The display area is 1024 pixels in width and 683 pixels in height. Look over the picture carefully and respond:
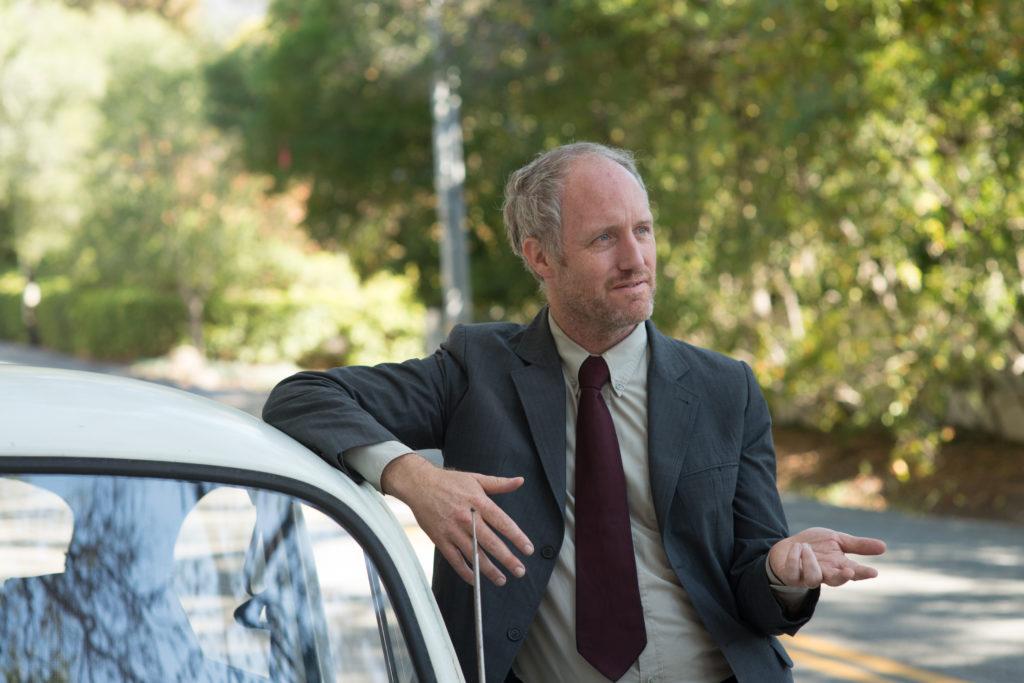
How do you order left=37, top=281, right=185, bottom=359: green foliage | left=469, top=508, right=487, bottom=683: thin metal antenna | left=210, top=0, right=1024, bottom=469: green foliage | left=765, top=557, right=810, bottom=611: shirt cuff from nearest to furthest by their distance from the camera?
left=469, top=508, right=487, bottom=683: thin metal antenna → left=765, top=557, right=810, bottom=611: shirt cuff → left=210, top=0, right=1024, bottom=469: green foliage → left=37, top=281, right=185, bottom=359: green foliage

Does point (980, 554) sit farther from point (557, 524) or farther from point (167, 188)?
point (167, 188)

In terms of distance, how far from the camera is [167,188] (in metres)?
29.2

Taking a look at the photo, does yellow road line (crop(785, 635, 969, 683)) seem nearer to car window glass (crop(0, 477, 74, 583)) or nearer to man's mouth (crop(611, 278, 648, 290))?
man's mouth (crop(611, 278, 648, 290))

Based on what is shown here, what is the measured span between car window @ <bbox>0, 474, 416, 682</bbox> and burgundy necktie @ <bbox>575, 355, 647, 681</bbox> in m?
0.68

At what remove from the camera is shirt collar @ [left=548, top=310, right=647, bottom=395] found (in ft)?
8.68

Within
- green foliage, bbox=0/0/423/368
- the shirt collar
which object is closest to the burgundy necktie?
the shirt collar

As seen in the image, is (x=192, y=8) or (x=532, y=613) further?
(x=192, y=8)

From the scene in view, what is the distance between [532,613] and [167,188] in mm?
28286

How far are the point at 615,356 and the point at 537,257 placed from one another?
0.27 meters

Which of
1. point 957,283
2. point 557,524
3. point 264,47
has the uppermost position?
point 264,47

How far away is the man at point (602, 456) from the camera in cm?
241

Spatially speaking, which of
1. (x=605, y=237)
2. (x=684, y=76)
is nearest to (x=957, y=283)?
(x=684, y=76)

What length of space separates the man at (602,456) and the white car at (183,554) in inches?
18.2

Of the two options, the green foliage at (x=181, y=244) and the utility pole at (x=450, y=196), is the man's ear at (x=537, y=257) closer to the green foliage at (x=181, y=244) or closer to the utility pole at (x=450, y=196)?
the utility pole at (x=450, y=196)
